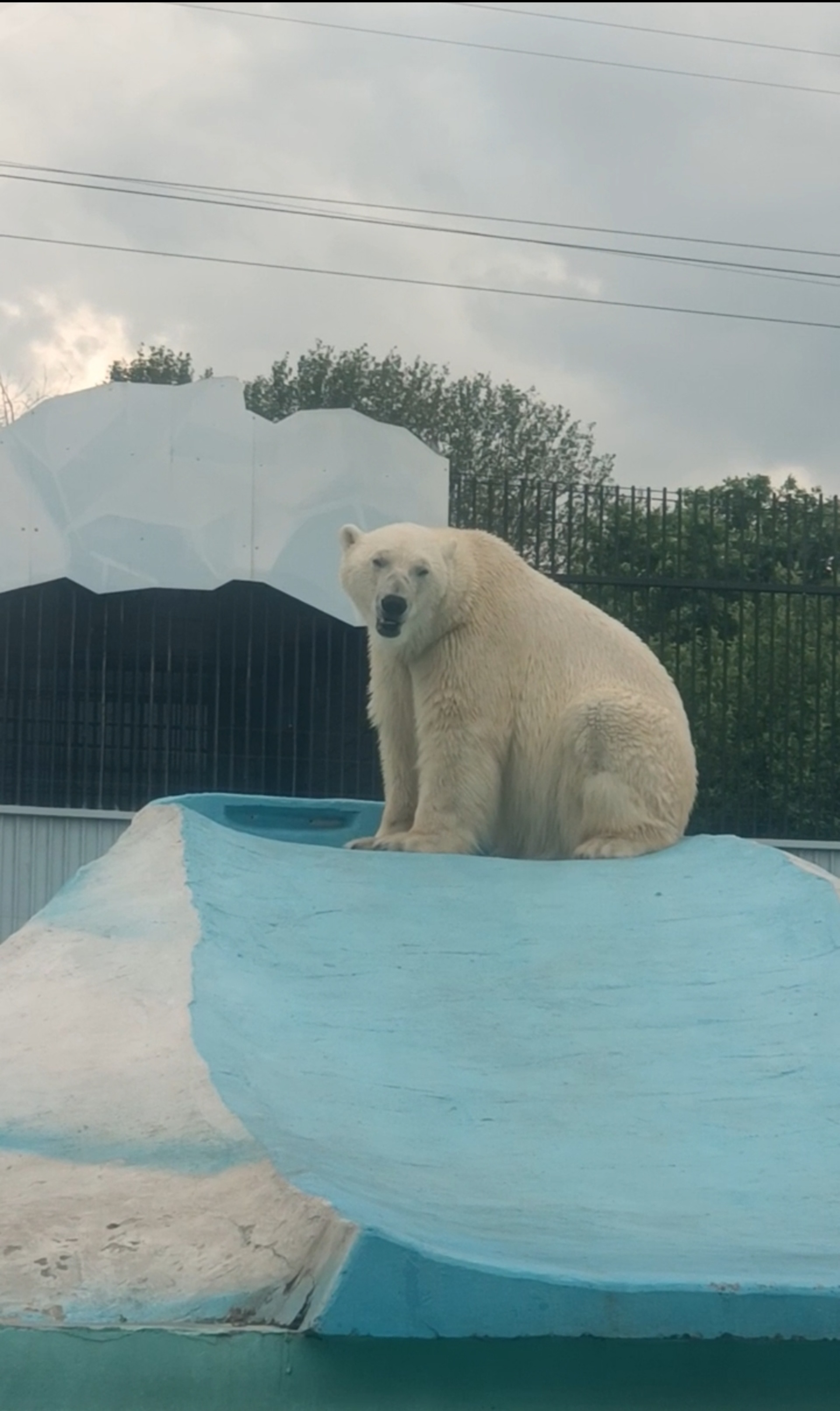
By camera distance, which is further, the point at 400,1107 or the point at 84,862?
the point at 84,862

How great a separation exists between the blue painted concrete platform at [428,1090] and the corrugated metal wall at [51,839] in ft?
16.0

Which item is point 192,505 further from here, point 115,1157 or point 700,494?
point 115,1157

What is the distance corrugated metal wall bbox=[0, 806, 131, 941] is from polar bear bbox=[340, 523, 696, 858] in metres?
4.59

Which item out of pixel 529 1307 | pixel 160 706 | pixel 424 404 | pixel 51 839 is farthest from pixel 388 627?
pixel 424 404

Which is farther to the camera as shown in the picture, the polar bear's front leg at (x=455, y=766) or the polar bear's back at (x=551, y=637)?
the polar bear's back at (x=551, y=637)

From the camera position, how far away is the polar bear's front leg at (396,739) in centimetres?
521

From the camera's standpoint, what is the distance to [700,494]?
1012 centimetres

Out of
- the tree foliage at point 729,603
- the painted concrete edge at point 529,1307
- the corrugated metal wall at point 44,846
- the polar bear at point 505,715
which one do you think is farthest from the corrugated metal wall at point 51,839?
the painted concrete edge at point 529,1307

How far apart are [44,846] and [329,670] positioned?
2.09m

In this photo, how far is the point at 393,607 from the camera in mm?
4938

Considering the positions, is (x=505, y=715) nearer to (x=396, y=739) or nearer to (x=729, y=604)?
(x=396, y=739)

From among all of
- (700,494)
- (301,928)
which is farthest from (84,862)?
(301,928)

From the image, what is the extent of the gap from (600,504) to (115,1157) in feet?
25.0

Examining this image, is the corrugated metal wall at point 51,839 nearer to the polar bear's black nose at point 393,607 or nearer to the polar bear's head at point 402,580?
the polar bear's head at point 402,580
